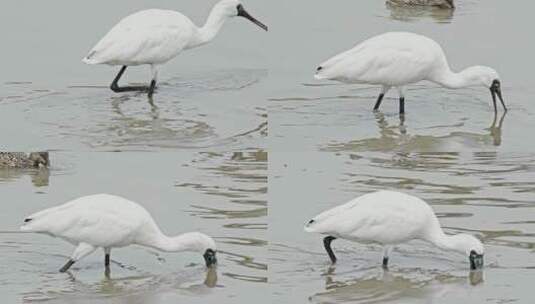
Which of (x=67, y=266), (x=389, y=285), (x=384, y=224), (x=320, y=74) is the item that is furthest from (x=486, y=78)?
(x=67, y=266)

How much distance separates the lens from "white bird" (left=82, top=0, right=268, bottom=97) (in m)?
17.2

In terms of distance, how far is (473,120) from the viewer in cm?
1695

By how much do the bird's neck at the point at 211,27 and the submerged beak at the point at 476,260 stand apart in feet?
14.5

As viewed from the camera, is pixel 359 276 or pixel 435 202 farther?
pixel 435 202

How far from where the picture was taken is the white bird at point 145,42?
1717 centimetres

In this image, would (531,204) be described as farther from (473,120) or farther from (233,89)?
(233,89)

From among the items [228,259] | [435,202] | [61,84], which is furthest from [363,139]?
[61,84]

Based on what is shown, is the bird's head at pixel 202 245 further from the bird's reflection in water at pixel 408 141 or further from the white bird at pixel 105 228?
the bird's reflection in water at pixel 408 141

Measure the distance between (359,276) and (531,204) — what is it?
2.33 m

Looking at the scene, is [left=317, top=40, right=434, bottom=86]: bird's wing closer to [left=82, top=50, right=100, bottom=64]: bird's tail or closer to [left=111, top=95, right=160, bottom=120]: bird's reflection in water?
[left=111, top=95, right=160, bottom=120]: bird's reflection in water

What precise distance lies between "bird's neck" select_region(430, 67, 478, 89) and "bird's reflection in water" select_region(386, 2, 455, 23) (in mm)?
3163

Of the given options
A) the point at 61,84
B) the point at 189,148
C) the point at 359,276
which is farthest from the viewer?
the point at 61,84

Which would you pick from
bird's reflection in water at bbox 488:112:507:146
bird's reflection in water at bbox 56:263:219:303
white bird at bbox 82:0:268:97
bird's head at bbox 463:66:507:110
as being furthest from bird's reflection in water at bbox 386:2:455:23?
bird's reflection in water at bbox 56:263:219:303

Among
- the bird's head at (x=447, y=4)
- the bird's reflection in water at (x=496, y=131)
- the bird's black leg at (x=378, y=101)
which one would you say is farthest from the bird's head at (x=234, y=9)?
the bird's reflection in water at (x=496, y=131)
